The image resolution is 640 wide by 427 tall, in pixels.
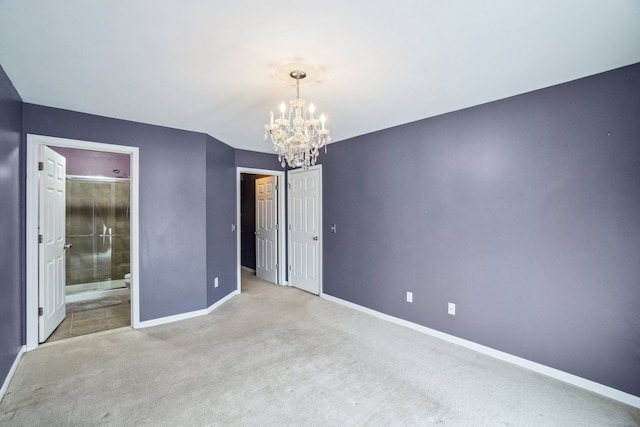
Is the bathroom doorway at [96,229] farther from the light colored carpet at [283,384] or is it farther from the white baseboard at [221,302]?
the light colored carpet at [283,384]

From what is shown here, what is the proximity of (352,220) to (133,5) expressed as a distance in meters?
3.15

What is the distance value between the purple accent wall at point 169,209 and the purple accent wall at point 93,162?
187 centimetres

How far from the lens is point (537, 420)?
6.30 ft

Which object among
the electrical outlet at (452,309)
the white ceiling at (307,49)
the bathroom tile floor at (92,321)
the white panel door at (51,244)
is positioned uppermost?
the white ceiling at (307,49)

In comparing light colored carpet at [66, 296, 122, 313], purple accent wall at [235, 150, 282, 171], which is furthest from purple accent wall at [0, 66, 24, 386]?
purple accent wall at [235, 150, 282, 171]

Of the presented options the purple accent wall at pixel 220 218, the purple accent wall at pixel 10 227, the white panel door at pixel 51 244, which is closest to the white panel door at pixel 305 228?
the purple accent wall at pixel 220 218

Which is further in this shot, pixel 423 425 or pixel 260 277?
pixel 260 277

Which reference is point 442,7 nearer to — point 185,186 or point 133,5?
point 133,5

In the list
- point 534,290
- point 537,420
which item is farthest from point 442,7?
point 537,420

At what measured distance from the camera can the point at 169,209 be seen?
140 inches

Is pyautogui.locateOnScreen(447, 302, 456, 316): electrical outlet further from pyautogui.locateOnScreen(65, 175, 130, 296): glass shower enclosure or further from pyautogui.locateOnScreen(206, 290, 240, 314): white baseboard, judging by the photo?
pyautogui.locateOnScreen(65, 175, 130, 296): glass shower enclosure

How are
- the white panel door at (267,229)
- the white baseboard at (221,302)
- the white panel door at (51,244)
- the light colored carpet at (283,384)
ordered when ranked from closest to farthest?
the light colored carpet at (283,384)
the white panel door at (51,244)
the white baseboard at (221,302)
the white panel door at (267,229)

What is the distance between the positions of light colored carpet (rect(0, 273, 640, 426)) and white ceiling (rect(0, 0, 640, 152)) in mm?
2334

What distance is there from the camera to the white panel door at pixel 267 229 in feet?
17.5
